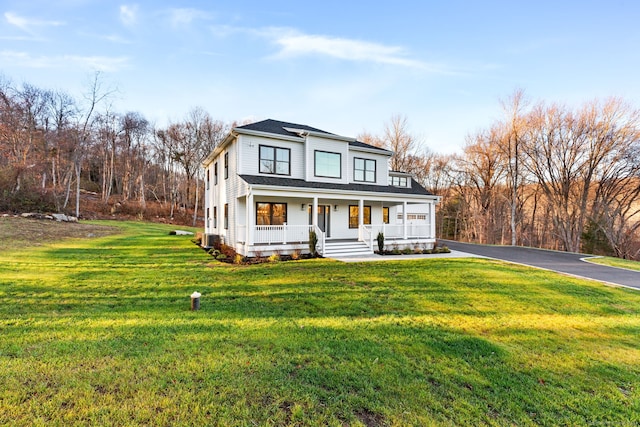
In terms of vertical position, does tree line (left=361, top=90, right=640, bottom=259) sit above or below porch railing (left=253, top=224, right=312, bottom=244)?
above

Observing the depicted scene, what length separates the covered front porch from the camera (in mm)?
11812

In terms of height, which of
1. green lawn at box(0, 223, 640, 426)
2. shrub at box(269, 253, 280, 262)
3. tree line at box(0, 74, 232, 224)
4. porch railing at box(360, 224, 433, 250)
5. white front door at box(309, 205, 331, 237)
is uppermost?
tree line at box(0, 74, 232, 224)

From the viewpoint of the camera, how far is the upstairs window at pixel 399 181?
19297mm

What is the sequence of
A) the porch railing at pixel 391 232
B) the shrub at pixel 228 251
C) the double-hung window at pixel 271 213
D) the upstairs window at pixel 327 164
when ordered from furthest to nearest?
the upstairs window at pixel 327 164 → the porch railing at pixel 391 232 → the double-hung window at pixel 271 213 → the shrub at pixel 228 251

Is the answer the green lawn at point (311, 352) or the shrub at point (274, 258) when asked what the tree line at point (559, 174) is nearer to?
the green lawn at point (311, 352)

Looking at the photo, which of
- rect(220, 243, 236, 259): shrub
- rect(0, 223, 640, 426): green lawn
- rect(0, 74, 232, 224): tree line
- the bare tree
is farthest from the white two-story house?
rect(0, 74, 232, 224): tree line

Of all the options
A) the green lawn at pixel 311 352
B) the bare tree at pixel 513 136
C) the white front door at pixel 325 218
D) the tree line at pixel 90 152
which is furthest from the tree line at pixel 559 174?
the tree line at pixel 90 152

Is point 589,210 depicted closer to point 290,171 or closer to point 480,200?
point 480,200

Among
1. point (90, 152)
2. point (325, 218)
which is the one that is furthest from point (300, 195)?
point (90, 152)

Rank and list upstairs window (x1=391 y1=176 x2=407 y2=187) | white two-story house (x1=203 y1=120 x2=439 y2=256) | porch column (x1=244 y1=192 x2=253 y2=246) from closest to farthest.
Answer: porch column (x1=244 y1=192 x2=253 y2=246) → white two-story house (x1=203 y1=120 x2=439 y2=256) → upstairs window (x1=391 y1=176 x2=407 y2=187)

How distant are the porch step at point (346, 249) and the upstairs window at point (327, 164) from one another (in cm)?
373

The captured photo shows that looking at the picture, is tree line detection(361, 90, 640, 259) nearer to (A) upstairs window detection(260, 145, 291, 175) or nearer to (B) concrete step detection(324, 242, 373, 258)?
(B) concrete step detection(324, 242, 373, 258)

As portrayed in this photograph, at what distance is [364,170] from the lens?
16266mm

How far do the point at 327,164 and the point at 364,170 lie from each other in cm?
275
